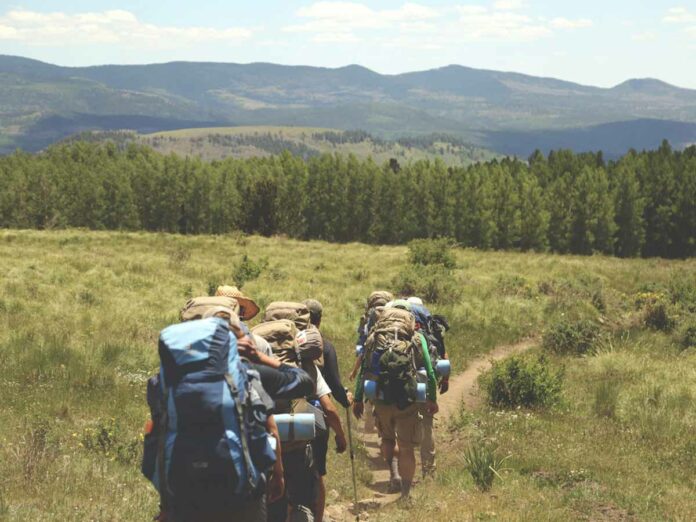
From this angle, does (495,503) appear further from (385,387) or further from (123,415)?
(123,415)

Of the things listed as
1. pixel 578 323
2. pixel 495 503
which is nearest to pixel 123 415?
pixel 495 503

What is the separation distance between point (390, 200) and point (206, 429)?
80.2m

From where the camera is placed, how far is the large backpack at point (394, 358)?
731cm

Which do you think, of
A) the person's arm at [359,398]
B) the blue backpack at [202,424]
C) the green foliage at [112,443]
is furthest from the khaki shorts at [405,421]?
the blue backpack at [202,424]

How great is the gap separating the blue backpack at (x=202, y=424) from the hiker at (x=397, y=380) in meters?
3.45

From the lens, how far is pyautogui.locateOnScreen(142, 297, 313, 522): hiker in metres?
3.85

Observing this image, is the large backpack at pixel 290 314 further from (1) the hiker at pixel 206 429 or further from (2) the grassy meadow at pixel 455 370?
(2) the grassy meadow at pixel 455 370

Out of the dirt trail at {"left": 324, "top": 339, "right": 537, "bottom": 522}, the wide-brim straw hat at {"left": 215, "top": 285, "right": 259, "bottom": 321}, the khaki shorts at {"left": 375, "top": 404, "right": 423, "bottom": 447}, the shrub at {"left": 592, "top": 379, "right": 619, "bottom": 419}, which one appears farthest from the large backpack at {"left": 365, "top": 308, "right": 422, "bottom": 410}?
the shrub at {"left": 592, "top": 379, "right": 619, "bottom": 419}

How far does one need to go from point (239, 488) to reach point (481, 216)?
71.8 metres

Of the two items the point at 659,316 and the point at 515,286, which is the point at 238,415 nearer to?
the point at 659,316

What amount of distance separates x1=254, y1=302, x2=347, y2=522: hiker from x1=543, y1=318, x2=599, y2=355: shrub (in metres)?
13.5

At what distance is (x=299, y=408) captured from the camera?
5.47 m

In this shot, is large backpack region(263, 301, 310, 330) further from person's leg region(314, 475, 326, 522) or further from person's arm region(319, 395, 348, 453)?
→ person's leg region(314, 475, 326, 522)

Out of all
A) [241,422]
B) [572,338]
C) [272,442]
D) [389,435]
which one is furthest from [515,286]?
[241,422]
